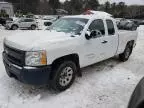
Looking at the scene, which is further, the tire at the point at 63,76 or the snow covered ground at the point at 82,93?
the tire at the point at 63,76

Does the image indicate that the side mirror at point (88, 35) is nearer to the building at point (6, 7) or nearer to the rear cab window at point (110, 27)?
the rear cab window at point (110, 27)

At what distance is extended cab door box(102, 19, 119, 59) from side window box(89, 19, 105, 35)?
226 mm

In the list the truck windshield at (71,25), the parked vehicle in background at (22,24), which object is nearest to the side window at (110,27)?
the truck windshield at (71,25)

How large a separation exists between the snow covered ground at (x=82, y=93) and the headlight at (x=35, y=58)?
2.85 ft

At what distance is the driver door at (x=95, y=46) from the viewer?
5.32 meters

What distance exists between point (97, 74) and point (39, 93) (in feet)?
7.09

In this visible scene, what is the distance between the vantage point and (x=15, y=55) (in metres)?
4.35

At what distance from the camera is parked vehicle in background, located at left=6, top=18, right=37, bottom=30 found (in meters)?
22.5

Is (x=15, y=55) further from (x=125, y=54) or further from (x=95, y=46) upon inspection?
(x=125, y=54)

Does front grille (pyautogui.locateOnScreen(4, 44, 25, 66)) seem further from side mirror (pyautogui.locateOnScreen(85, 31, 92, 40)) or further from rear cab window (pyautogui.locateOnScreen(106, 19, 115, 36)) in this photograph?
rear cab window (pyautogui.locateOnScreen(106, 19, 115, 36))

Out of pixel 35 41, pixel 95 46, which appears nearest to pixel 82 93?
pixel 95 46

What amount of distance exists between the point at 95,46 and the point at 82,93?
143cm

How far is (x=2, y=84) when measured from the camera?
510cm

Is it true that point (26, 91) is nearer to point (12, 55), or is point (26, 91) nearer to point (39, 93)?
point (39, 93)
